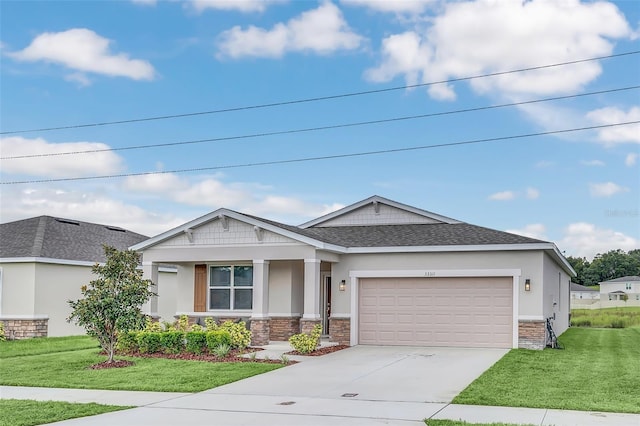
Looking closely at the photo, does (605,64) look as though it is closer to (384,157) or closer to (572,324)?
(384,157)

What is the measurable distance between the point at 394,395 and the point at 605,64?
12.6 metres

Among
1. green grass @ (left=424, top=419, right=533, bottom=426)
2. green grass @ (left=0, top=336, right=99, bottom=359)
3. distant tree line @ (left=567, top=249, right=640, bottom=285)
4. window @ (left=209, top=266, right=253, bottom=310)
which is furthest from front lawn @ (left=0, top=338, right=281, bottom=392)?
distant tree line @ (left=567, top=249, right=640, bottom=285)

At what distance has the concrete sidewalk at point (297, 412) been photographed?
32.9ft

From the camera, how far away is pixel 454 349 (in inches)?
793

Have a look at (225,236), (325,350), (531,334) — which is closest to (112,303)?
(225,236)

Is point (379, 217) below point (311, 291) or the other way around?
the other way around

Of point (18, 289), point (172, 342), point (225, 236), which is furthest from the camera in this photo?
point (18, 289)

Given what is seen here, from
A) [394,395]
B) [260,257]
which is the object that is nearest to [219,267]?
[260,257]

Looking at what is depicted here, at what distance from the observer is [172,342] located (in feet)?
61.9

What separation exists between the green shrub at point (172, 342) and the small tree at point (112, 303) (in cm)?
153

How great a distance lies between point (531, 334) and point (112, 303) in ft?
37.7

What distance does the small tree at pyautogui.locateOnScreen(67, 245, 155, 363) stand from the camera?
17109 millimetres

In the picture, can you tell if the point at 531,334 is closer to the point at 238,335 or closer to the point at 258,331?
the point at 258,331

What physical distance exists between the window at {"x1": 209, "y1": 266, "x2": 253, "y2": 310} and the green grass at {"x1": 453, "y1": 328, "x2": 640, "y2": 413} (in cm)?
870
